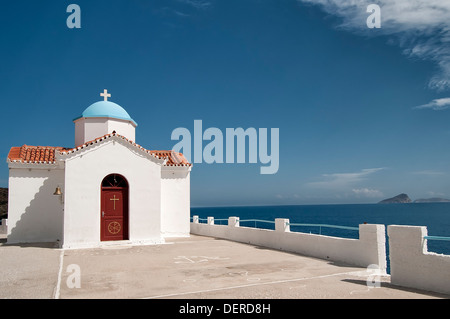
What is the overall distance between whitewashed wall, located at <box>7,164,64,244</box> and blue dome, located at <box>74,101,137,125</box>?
3.67 m

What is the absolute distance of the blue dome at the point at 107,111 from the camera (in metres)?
20.6

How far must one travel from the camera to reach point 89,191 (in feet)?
54.9

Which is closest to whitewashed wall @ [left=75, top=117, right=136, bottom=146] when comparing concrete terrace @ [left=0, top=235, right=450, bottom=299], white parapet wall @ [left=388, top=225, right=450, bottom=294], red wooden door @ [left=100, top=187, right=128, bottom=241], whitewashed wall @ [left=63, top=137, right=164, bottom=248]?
whitewashed wall @ [left=63, top=137, right=164, bottom=248]

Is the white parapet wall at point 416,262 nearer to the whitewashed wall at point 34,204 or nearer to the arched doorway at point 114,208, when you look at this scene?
the arched doorway at point 114,208

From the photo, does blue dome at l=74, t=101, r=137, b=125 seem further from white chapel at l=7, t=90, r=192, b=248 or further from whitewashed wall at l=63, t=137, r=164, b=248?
whitewashed wall at l=63, t=137, r=164, b=248

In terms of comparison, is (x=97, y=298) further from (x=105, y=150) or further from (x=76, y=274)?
(x=105, y=150)

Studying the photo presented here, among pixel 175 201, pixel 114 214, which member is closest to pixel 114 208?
pixel 114 214

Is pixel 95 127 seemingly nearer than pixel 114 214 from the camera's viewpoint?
No

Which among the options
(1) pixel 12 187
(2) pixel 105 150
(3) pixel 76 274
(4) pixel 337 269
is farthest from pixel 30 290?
(1) pixel 12 187

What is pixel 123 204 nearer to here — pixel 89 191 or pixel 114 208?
pixel 114 208

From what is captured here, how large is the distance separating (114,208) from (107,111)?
6290 millimetres

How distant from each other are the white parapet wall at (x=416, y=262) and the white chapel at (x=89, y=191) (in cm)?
1200

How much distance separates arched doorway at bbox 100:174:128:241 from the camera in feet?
56.1
